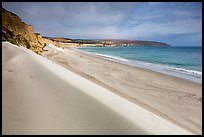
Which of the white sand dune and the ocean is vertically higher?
the white sand dune

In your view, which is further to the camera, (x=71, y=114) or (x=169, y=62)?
(x=169, y=62)

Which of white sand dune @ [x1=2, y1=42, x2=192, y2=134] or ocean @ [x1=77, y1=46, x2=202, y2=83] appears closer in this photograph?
white sand dune @ [x1=2, y1=42, x2=192, y2=134]

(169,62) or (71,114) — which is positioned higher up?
Result: (71,114)

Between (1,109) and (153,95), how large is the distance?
6.08 metres

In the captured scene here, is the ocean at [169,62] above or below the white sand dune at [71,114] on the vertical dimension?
below

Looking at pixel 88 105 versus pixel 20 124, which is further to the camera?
pixel 88 105

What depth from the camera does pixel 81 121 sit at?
14.4 feet

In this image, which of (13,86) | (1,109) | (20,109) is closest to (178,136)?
(20,109)

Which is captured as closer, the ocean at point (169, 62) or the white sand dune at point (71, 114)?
the white sand dune at point (71, 114)

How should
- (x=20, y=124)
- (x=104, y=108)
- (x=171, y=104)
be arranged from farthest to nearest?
(x=171, y=104) → (x=104, y=108) → (x=20, y=124)

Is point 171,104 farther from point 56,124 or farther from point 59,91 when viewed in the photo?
point 56,124

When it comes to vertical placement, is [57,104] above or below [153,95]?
above

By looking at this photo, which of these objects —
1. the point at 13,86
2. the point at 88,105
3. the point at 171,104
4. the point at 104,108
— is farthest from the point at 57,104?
the point at 171,104

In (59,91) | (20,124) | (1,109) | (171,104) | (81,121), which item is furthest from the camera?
(171,104)
